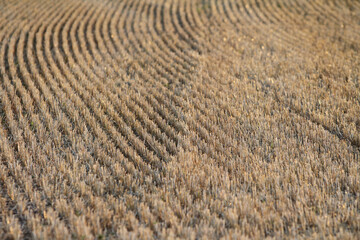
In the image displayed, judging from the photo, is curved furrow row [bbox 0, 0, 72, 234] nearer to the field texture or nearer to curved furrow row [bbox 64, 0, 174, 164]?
the field texture

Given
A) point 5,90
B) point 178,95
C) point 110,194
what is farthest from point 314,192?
point 5,90

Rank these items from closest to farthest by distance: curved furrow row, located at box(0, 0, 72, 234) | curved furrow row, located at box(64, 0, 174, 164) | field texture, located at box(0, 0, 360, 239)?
field texture, located at box(0, 0, 360, 239)
curved furrow row, located at box(0, 0, 72, 234)
curved furrow row, located at box(64, 0, 174, 164)

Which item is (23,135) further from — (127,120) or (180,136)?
(180,136)

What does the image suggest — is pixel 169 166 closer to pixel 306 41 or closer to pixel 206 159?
pixel 206 159

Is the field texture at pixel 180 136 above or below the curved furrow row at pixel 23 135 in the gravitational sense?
below

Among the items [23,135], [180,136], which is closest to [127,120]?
[180,136]

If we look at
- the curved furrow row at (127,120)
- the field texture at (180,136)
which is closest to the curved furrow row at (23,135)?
the field texture at (180,136)

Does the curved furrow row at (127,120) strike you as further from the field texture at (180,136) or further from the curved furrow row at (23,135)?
the curved furrow row at (23,135)

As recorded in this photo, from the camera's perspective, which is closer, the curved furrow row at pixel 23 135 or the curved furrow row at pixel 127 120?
the curved furrow row at pixel 23 135

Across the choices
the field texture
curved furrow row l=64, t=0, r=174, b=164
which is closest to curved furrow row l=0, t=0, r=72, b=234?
the field texture
